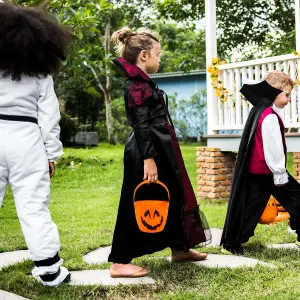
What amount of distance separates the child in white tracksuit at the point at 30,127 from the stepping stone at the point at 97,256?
84 centimetres

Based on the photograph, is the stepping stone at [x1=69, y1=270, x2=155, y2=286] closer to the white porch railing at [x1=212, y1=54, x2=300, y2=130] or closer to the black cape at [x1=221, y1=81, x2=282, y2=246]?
the black cape at [x1=221, y1=81, x2=282, y2=246]

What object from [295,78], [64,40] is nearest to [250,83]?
[64,40]

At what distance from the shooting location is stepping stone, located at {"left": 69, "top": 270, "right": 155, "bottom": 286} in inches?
152

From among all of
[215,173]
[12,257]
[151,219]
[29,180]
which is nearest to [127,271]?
[151,219]

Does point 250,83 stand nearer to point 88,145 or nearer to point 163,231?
point 163,231

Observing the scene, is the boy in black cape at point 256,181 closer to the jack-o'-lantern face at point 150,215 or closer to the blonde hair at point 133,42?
the jack-o'-lantern face at point 150,215

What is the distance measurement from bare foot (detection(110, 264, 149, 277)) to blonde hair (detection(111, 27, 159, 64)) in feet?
4.72

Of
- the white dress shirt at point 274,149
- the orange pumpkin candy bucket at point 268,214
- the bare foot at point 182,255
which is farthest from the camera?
the orange pumpkin candy bucket at point 268,214

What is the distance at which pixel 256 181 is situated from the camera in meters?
4.83

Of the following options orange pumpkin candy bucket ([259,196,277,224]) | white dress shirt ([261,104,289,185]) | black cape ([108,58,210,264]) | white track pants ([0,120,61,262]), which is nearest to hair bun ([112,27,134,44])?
black cape ([108,58,210,264])

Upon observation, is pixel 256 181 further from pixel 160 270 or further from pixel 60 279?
pixel 60 279

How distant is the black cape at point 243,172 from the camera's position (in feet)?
15.7

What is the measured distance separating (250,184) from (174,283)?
1.35m

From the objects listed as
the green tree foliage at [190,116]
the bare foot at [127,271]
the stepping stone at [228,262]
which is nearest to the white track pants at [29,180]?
the bare foot at [127,271]
